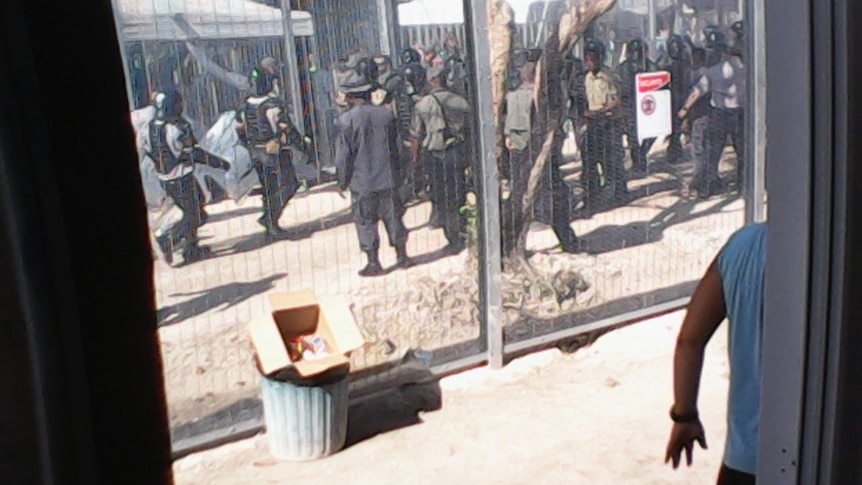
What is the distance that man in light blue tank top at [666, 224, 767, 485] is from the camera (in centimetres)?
226

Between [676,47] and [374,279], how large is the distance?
9.27ft

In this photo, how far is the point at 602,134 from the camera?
19.1 feet

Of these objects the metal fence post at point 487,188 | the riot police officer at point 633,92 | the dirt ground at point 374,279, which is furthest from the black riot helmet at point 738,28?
the metal fence post at point 487,188

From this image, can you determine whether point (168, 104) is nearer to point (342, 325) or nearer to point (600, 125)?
point (342, 325)

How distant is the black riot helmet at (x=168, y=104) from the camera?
4.23 meters

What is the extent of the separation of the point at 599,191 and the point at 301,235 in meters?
2.22

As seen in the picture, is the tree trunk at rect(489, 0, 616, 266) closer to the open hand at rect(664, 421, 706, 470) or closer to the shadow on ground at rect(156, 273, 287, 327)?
the shadow on ground at rect(156, 273, 287, 327)

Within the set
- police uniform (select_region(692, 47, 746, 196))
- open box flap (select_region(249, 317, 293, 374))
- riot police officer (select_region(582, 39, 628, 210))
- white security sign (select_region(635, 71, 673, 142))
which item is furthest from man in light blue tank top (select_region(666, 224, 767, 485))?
police uniform (select_region(692, 47, 746, 196))

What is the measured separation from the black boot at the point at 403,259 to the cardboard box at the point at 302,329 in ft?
1.81

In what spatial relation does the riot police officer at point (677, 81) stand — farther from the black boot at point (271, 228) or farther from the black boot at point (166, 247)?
the black boot at point (166, 247)

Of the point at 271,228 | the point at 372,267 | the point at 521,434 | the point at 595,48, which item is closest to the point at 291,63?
the point at 271,228

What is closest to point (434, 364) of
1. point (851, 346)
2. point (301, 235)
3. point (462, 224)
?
point (462, 224)

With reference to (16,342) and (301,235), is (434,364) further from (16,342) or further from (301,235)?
(16,342)

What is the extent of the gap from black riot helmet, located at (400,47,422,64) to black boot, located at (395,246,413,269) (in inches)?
44.3
